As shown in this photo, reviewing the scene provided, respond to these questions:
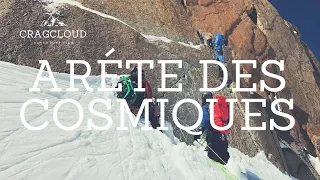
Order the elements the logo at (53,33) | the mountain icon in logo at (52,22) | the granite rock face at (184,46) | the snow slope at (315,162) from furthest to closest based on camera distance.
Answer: the snow slope at (315,162) < the mountain icon in logo at (52,22) < the logo at (53,33) < the granite rock face at (184,46)

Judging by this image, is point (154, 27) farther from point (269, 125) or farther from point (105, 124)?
point (105, 124)

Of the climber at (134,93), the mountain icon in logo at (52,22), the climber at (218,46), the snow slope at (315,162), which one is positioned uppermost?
the mountain icon in logo at (52,22)

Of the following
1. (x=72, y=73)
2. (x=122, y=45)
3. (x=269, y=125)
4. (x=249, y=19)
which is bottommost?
(x=269, y=125)

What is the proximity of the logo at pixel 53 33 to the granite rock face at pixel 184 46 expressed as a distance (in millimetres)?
120

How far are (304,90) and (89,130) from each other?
30053mm

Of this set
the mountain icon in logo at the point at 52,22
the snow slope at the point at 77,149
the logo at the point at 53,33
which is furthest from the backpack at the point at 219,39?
the snow slope at the point at 77,149

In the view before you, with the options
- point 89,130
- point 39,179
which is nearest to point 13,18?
point 89,130

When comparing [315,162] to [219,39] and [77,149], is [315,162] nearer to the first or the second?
[219,39]

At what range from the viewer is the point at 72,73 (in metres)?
21.9

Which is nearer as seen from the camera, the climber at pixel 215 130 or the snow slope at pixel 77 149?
the snow slope at pixel 77 149

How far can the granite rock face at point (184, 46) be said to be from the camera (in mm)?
22672

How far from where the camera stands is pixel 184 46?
27953 millimetres

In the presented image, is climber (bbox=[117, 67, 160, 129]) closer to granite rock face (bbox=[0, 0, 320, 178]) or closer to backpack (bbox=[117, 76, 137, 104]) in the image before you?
backpack (bbox=[117, 76, 137, 104])

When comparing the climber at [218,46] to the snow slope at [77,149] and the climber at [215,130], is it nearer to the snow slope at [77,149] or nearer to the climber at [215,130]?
the snow slope at [77,149]
